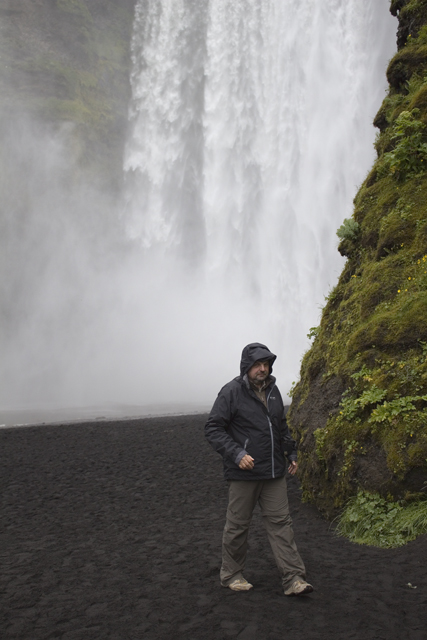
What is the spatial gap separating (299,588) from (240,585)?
52 cm

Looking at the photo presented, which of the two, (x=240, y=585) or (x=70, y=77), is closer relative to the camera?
(x=240, y=585)

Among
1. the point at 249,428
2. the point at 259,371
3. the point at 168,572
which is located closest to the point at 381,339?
the point at 259,371

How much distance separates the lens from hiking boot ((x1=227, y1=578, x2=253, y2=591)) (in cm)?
427

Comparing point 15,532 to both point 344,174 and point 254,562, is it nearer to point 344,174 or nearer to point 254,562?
point 254,562

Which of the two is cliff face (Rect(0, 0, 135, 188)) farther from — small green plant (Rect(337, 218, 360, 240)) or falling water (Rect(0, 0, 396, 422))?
small green plant (Rect(337, 218, 360, 240))

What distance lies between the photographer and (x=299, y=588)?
4.00 metres

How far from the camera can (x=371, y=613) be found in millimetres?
3732

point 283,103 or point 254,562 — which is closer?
point 254,562

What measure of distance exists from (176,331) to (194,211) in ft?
30.8

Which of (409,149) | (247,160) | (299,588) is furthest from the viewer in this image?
(247,160)

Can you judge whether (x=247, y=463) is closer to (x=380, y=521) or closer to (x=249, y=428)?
(x=249, y=428)

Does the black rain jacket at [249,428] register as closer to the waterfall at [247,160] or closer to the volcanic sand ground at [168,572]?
the volcanic sand ground at [168,572]


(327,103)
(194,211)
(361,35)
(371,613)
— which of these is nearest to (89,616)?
(371,613)

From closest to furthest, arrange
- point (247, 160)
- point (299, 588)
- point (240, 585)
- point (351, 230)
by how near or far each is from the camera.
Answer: point (299, 588), point (240, 585), point (351, 230), point (247, 160)
